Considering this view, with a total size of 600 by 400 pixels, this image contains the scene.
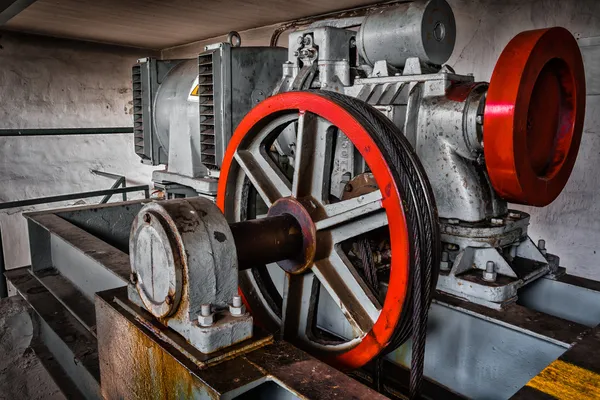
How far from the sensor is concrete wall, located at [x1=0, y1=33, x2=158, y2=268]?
5508 millimetres

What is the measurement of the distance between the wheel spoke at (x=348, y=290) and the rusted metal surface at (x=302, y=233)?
1.6 inches

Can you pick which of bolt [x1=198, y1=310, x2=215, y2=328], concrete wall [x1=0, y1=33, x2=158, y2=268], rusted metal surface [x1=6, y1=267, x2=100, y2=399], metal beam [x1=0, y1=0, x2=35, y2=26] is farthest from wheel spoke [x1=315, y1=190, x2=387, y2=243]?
concrete wall [x1=0, y1=33, x2=158, y2=268]

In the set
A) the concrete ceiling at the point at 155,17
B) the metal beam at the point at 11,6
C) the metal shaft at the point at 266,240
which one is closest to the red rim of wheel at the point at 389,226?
the metal shaft at the point at 266,240

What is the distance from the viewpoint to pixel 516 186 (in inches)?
52.8

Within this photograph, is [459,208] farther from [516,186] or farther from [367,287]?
[367,287]

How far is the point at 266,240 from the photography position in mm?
1323

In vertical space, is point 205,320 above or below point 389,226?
below

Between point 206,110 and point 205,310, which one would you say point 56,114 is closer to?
point 206,110

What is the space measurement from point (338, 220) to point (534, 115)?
0.66 metres

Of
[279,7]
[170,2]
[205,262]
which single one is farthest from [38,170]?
[205,262]

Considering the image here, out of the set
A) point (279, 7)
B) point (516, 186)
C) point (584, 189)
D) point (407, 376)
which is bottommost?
point (407, 376)

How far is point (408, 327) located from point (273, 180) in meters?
0.65

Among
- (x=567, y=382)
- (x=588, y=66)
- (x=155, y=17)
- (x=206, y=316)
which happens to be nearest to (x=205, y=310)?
(x=206, y=316)

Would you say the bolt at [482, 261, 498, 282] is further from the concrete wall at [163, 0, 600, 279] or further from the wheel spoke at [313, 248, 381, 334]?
the concrete wall at [163, 0, 600, 279]
